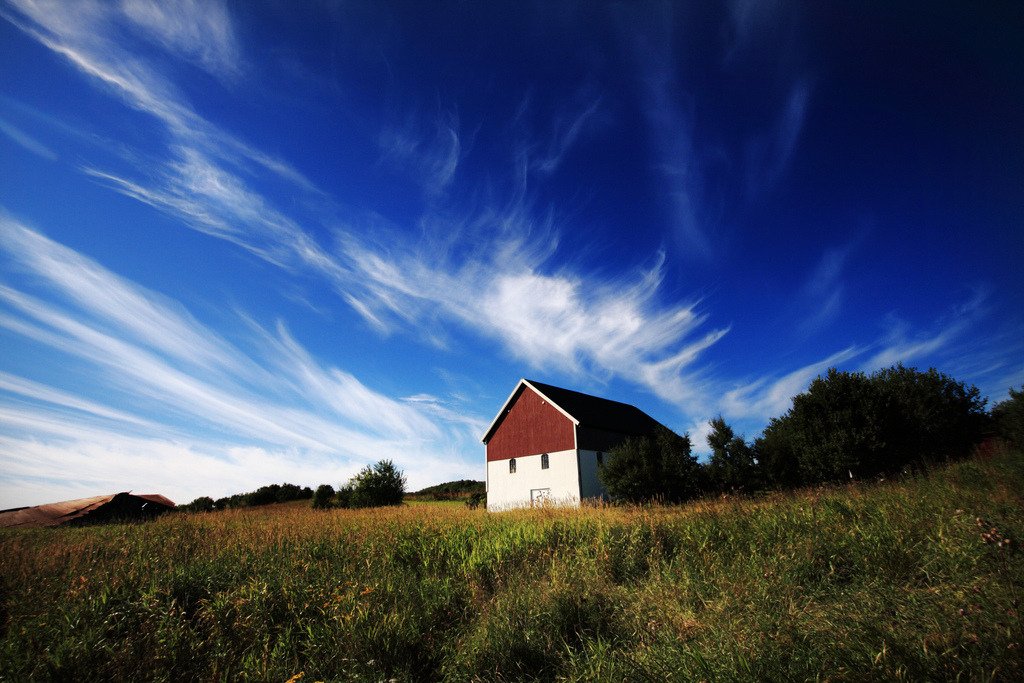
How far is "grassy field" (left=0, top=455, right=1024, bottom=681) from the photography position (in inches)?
138

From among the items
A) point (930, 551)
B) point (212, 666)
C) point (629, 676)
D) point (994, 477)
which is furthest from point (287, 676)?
point (994, 477)

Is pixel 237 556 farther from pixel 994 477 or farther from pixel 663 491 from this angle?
pixel 663 491

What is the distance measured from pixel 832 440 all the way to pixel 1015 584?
54.9 feet

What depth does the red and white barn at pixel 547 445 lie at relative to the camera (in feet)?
87.5

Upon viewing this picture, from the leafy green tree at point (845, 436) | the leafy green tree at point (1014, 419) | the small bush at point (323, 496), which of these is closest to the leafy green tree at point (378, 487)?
the small bush at point (323, 496)

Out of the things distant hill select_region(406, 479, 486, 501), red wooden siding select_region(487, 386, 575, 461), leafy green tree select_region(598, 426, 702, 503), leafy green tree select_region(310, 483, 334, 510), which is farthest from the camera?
distant hill select_region(406, 479, 486, 501)

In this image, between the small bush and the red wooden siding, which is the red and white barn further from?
the small bush

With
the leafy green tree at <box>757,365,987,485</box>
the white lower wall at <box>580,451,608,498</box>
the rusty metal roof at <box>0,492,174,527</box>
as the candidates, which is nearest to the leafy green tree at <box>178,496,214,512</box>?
the rusty metal roof at <box>0,492,174,527</box>

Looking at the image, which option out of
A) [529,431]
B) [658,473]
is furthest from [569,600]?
[529,431]

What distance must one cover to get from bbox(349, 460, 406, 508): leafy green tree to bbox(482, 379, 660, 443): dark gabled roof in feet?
25.1

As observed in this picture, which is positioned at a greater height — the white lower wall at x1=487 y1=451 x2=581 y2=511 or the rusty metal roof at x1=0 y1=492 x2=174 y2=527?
the white lower wall at x1=487 y1=451 x2=581 y2=511

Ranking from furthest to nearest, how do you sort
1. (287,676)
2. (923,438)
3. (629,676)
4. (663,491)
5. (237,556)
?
1. (923,438)
2. (663,491)
3. (237,556)
4. (287,676)
5. (629,676)

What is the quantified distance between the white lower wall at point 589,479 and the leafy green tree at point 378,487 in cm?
1443

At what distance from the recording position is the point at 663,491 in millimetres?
20969
